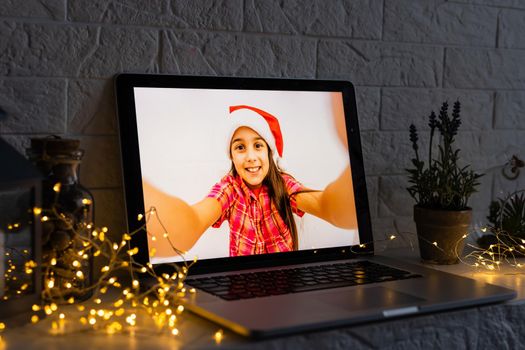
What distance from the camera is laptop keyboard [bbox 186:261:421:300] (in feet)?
3.32

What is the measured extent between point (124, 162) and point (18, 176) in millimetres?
283

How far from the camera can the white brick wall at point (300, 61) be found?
3.67 ft

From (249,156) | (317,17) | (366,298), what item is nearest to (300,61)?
(317,17)

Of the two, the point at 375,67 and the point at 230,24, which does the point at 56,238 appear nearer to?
the point at 230,24

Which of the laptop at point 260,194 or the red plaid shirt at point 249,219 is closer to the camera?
the laptop at point 260,194

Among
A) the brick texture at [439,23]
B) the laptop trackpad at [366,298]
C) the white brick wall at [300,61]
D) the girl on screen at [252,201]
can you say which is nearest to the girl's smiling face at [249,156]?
the girl on screen at [252,201]

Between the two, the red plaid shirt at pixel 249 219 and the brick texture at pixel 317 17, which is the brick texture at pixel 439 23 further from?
the red plaid shirt at pixel 249 219

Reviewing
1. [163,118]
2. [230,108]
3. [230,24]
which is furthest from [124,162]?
[230,24]

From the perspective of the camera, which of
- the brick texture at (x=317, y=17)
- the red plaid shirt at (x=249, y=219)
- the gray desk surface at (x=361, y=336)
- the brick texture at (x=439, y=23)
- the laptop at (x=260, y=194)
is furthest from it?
the brick texture at (x=439, y=23)

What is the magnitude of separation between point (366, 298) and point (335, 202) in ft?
1.06

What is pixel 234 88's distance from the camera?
122cm

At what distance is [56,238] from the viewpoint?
962 millimetres

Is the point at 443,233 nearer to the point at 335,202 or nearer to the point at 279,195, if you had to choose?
the point at 335,202

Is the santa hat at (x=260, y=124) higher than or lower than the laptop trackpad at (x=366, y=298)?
higher
